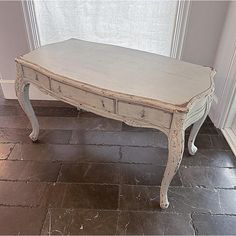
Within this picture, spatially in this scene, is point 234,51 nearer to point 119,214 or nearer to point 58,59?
point 58,59

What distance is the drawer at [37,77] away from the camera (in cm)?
127

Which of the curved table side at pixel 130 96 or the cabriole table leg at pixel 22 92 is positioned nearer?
the curved table side at pixel 130 96

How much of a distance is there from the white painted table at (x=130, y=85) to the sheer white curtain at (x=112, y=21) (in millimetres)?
451

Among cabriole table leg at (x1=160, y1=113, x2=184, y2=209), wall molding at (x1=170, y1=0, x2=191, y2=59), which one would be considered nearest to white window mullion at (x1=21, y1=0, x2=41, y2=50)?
wall molding at (x1=170, y1=0, x2=191, y2=59)

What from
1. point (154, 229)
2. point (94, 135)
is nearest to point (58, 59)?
point (94, 135)

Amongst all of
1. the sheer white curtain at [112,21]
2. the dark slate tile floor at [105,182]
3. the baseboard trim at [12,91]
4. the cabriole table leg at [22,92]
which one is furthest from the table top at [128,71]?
the baseboard trim at [12,91]

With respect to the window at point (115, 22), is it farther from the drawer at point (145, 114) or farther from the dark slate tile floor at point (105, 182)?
the drawer at point (145, 114)

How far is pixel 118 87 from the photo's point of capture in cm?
110

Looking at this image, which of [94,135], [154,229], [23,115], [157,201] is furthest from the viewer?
[23,115]

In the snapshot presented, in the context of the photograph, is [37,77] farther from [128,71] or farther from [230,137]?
[230,137]

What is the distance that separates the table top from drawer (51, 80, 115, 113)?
0.16 ft

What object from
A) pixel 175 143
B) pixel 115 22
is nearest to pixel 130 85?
pixel 175 143

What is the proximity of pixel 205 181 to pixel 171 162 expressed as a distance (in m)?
0.45

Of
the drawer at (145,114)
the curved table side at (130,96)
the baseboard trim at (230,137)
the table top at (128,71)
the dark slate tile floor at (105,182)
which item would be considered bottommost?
the dark slate tile floor at (105,182)
